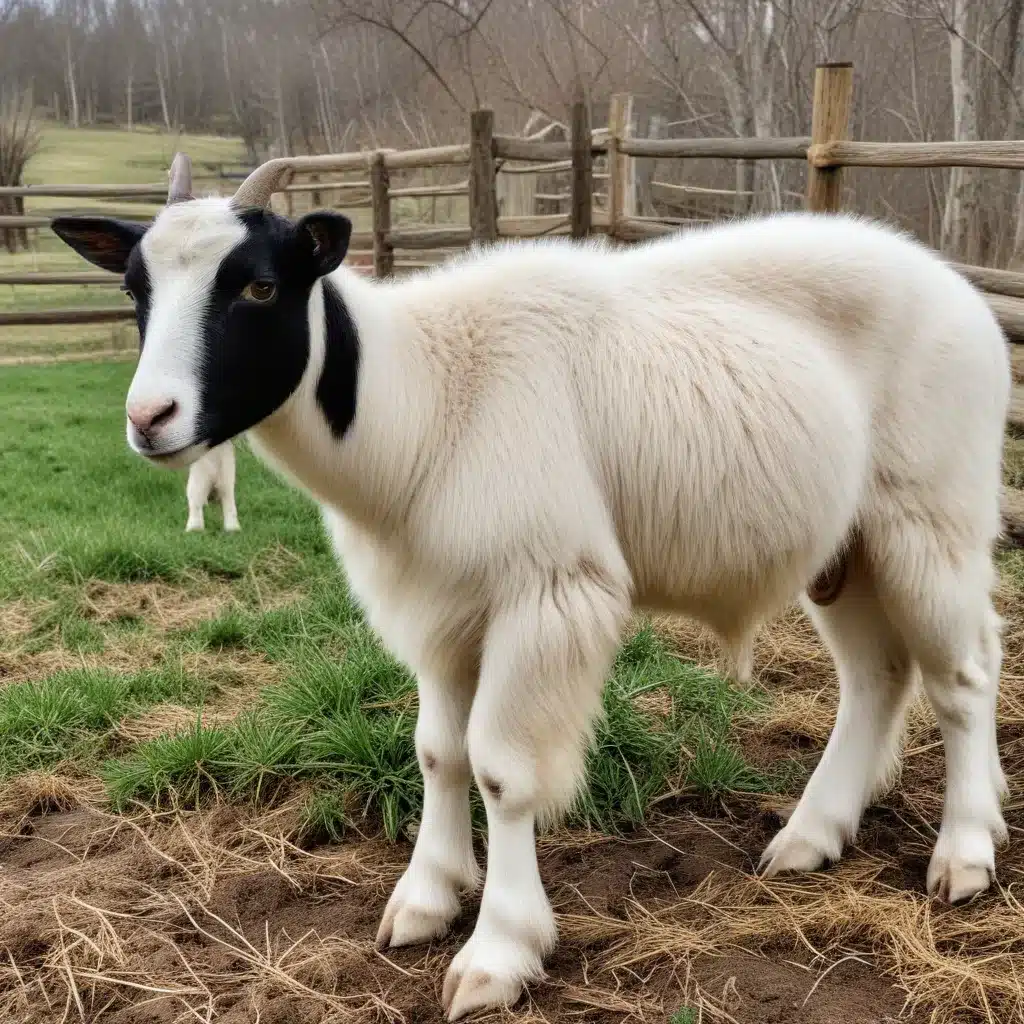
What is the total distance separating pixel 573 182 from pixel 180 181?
8.52 m

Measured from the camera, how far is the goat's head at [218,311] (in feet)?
6.86

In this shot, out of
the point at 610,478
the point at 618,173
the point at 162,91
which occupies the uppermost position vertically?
the point at 162,91

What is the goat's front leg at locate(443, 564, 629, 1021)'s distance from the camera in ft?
7.84

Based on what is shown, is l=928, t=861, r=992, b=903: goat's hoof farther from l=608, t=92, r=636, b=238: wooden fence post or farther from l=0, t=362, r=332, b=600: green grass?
l=608, t=92, r=636, b=238: wooden fence post

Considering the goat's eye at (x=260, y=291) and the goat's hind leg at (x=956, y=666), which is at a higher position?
the goat's eye at (x=260, y=291)

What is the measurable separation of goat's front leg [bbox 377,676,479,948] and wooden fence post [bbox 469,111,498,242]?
8.69 m

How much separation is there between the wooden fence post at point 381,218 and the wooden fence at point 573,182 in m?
0.01

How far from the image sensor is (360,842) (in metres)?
3.18

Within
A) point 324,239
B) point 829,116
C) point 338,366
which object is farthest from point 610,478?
point 829,116

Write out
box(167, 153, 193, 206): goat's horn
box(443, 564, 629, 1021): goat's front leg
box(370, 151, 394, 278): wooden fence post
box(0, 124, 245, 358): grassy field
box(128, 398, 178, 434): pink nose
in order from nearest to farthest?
1. box(128, 398, 178, 434): pink nose
2. box(443, 564, 629, 1021): goat's front leg
3. box(167, 153, 193, 206): goat's horn
4. box(0, 124, 245, 358): grassy field
5. box(370, 151, 394, 278): wooden fence post

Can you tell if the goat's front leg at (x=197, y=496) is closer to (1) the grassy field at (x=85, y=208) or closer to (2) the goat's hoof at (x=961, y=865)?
(1) the grassy field at (x=85, y=208)

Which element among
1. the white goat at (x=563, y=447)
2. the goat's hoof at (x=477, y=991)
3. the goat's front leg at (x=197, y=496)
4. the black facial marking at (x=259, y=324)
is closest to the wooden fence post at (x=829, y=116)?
Result: the white goat at (x=563, y=447)

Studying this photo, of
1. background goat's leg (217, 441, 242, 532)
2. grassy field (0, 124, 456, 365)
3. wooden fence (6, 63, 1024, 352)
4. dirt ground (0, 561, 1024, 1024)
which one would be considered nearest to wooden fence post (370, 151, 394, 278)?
wooden fence (6, 63, 1024, 352)

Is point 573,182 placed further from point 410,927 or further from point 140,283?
point 410,927
